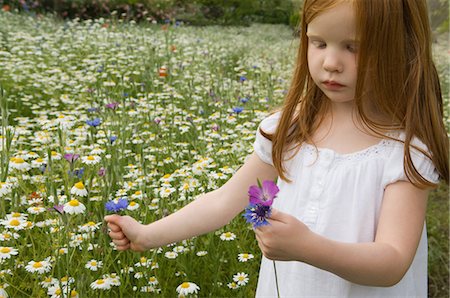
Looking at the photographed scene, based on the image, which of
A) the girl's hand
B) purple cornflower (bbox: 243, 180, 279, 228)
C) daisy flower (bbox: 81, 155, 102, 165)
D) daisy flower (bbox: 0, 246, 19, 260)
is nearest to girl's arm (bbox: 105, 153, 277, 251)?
the girl's hand

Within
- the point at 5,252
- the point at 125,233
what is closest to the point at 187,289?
the point at 125,233

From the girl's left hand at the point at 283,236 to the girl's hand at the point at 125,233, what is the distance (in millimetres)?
417

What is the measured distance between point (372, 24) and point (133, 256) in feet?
2.76

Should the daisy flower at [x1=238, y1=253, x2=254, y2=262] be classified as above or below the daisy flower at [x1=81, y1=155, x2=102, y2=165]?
below

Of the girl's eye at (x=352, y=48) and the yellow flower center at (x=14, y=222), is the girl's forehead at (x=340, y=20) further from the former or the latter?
the yellow flower center at (x=14, y=222)

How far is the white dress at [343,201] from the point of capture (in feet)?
3.74

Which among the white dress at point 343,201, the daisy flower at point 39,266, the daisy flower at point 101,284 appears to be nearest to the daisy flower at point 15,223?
the daisy flower at point 39,266

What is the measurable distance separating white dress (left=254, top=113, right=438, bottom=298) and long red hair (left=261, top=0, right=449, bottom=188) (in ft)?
0.10

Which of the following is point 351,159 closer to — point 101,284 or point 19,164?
point 101,284

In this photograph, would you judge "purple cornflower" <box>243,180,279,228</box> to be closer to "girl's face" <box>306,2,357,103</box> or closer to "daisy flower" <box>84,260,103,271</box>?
"girl's face" <box>306,2,357,103</box>

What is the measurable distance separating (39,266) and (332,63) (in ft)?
2.84

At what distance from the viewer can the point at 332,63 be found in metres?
1.08

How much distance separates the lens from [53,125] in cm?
257

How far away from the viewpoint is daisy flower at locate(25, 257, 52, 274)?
1486 mm
